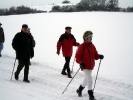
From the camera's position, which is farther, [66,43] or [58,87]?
[66,43]

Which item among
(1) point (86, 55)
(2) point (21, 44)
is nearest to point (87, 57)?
(1) point (86, 55)

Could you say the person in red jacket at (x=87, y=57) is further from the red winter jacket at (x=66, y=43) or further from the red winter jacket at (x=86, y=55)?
the red winter jacket at (x=66, y=43)

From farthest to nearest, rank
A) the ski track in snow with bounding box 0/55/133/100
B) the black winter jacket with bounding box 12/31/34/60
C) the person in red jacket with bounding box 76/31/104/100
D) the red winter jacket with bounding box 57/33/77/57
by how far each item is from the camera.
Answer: the red winter jacket with bounding box 57/33/77/57 → the black winter jacket with bounding box 12/31/34/60 → the ski track in snow with bounding box 0/55/133/100 → the person in red jacket with bounding box 76/31/104/100

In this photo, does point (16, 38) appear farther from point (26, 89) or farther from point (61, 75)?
point (61, 75)

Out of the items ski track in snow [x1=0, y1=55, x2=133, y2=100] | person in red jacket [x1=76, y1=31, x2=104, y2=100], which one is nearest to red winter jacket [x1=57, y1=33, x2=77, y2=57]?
ski track in snow [x1=0, y1=55, x2=133, y2=100]

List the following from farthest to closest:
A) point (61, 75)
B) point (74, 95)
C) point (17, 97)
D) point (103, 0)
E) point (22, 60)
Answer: point (103, 0)
point (61, 75)
point (22, 60)
point (74, 95)
point (17, 97)

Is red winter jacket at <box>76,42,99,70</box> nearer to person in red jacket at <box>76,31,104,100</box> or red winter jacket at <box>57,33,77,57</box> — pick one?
person in red jacket at <box>76,31,104,100</box>

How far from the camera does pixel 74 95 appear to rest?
18.5 ft

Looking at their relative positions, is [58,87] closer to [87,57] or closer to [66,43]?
[87,57]

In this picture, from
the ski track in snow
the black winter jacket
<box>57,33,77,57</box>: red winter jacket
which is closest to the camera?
the ski track in snow

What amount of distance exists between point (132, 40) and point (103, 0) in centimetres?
7222

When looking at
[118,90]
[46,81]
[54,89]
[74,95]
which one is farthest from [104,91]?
[46,81]

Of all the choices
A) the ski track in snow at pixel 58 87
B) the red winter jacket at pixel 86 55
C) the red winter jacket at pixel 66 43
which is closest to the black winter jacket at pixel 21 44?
the ski track in snow at pixel 58 87

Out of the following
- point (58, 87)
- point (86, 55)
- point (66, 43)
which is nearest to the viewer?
point (86, 55)
